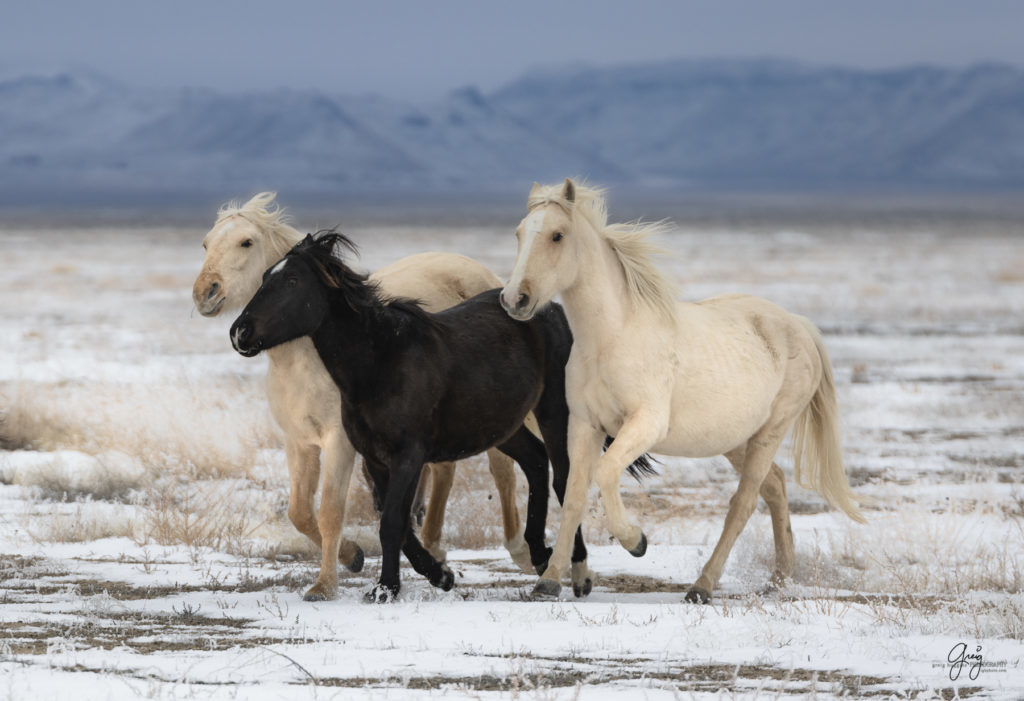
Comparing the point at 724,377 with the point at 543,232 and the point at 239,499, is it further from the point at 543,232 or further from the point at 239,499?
the point at 239,499

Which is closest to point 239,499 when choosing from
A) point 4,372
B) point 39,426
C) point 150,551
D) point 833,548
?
point 150,551

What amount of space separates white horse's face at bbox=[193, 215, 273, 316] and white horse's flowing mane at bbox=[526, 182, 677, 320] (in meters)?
1.52

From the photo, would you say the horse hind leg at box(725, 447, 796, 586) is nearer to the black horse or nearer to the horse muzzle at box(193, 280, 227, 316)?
the black horse

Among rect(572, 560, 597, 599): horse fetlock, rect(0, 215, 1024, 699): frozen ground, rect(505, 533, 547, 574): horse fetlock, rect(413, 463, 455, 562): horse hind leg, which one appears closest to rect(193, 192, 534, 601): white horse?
rect(0, 215, 1024, 699): frozen ground

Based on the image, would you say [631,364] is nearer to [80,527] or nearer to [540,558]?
[540,558]

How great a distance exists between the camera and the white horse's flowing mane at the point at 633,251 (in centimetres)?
707

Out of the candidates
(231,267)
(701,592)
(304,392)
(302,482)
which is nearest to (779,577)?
(701,592)

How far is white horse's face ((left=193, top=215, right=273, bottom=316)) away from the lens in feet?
23.7

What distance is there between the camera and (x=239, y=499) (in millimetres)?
10406

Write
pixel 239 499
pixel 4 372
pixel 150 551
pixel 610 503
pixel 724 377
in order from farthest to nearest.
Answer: pixel 4 372 → pixel 239 499 → pixel 150 551 → pixel 724 377 → pixel 610 503

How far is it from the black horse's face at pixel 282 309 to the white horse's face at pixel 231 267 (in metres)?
0.47

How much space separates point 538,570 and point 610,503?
1.32 metres

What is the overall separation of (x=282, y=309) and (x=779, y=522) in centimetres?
325

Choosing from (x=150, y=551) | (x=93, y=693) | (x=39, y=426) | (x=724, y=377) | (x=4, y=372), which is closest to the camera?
(x=93, y=693)
